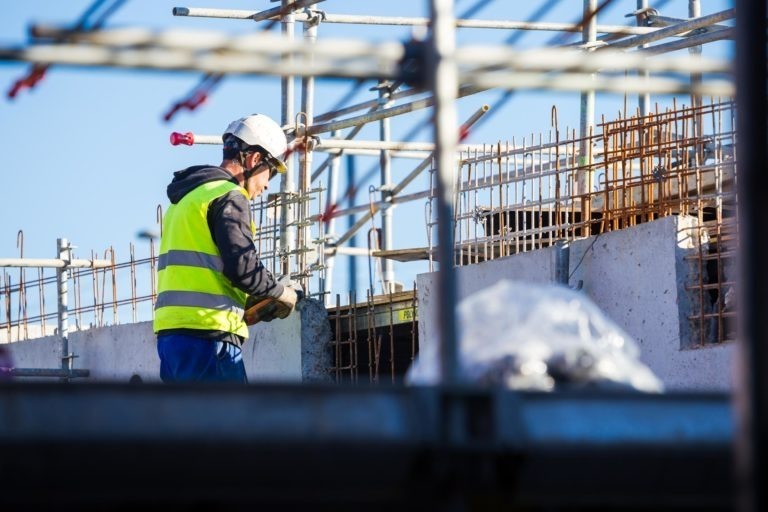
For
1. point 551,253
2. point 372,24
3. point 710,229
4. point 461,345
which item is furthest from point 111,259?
point 461,345

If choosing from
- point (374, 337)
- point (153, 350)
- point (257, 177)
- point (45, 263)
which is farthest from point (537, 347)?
point (45, 263)

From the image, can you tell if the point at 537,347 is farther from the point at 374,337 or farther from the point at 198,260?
the point at 374,337

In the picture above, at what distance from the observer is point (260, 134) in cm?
804

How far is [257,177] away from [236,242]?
0.67m

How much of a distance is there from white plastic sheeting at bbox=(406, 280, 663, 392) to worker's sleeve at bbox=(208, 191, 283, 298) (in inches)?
141

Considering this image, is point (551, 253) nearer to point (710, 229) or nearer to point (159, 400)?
point (710, 229)

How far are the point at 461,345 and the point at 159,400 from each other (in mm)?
1094

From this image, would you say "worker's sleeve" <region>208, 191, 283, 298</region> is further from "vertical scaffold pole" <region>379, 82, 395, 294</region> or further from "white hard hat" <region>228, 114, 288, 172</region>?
"vertical scaffold pole" <region>379, 82, 395, 294</region>

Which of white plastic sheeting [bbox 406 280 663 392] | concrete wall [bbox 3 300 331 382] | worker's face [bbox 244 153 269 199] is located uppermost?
worker's face [bbox 244 153 269 199]

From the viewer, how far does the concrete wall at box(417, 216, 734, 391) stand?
8.88 m

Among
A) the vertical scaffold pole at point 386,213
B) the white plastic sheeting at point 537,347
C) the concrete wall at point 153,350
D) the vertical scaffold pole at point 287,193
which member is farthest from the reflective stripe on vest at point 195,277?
the vertical scaffold pole at point 386,213

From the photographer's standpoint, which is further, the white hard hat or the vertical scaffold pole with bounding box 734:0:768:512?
the white hard hat

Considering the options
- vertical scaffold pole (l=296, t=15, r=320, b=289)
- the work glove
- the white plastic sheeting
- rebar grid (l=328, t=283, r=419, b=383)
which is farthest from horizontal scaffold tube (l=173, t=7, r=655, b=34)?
the white plastic sheeting

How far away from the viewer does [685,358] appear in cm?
894
